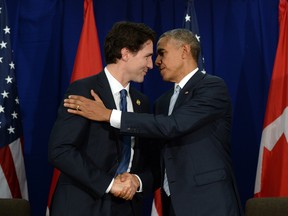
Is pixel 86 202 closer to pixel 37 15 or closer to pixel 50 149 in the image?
pixel 50 149

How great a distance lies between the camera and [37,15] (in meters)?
5.00

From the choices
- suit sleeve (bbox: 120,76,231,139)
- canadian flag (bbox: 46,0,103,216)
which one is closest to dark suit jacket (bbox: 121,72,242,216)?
suit sleeve (bbox: 120,76,231,139)

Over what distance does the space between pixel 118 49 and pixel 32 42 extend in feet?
7.17

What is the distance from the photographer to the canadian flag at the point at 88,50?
4594 mm

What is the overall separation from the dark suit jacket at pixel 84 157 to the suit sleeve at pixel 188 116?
0.44 feet

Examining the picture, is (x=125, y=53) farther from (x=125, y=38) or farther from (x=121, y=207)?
(x=121, y=207)

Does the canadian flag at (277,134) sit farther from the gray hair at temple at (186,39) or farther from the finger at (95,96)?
the finger at (95,96)

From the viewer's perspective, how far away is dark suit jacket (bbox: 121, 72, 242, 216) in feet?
9.46

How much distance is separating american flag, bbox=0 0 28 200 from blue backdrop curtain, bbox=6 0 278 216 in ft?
1.92

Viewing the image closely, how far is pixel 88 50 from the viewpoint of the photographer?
15.3 ft

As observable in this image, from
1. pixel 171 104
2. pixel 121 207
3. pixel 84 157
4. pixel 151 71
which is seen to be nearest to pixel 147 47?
pixel 171 104

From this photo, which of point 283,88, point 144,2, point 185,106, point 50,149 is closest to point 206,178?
point 185,106

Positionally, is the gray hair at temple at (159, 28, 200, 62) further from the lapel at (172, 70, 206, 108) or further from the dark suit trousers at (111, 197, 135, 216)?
the dark suit trousers at (111, 197, 135, 216)

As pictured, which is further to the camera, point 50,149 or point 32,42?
point 32,42
